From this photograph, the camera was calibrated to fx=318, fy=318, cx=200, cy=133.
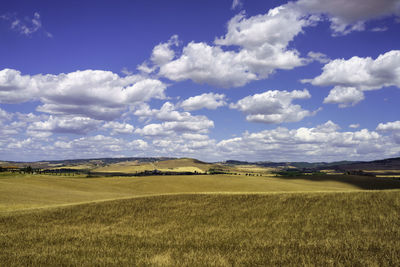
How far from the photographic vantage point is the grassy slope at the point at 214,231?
16.0 meters

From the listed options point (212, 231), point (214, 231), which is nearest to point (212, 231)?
point (212, 231)

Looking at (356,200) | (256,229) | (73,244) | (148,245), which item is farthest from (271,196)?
(73,244)

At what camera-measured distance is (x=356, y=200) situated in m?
30.3

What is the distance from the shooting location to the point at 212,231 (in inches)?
899

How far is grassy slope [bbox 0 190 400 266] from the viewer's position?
1595cm

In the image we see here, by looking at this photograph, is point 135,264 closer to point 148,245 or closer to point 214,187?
point 148,245

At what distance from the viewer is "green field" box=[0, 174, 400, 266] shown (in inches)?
629

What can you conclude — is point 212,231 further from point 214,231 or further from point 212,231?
point 214,231

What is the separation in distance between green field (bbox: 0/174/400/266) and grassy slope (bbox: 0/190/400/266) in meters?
0.06

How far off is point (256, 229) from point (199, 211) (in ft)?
23.5

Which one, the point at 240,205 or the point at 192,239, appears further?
the point at 240,205

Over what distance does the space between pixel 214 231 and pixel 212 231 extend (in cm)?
14

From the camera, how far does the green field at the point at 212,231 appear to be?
1598 centimetres

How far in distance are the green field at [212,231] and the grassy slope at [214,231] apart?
56 millimetres
